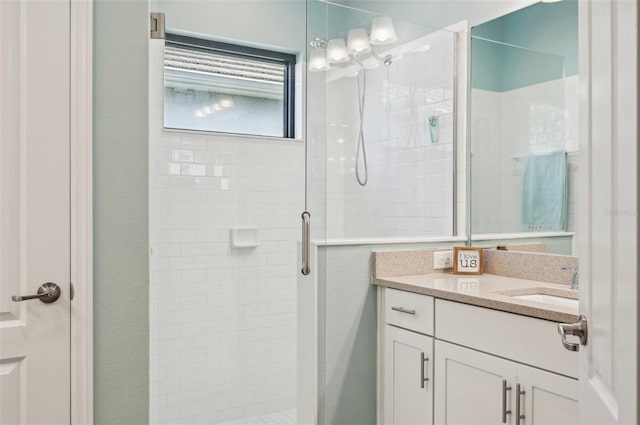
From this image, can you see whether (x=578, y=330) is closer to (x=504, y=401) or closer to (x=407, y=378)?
(x=504, y=401)

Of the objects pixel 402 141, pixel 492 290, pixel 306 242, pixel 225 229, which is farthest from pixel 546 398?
pixel 225 229

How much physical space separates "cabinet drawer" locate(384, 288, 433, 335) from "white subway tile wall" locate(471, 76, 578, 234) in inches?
26.2

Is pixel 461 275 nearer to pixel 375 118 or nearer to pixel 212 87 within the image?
pixel 375 118

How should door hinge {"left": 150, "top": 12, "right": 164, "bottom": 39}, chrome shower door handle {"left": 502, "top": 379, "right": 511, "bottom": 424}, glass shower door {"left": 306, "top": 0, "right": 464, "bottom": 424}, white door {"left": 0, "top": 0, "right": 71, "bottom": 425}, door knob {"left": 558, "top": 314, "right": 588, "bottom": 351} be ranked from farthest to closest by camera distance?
glass shower door {"left": 306, "top": 0, "right": 464, "bottom": 424}
door hinge {"left": 150, "top": 12, "right": 164, "bottom": 39}
chrome shower door handle {"left": 502, "top": 379, "right": 511, "bottom": 424}
white door {"left": 0, "top": 0, "right": 71, "bottom": 425}
door knob {"left": 558, "top": 314, "right": 588, "bottom": 351}

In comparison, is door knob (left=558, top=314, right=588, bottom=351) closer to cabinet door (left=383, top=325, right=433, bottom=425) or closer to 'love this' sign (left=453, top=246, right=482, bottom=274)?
cabinet door (left=383, top=325, right=433, bottom=425)

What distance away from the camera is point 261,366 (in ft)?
9.35

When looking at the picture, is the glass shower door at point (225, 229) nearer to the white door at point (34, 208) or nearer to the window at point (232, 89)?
the window at point (232, 89)

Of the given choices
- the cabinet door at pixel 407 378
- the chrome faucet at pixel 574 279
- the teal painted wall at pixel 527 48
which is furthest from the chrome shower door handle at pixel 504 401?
the teal painted wall at pixel 527 48

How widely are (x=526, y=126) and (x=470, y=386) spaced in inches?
49.0

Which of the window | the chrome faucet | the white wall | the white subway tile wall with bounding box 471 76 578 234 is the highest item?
the white wall

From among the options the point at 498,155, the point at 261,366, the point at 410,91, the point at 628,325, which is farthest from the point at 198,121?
the point at 628,325

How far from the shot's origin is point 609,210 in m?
0.92

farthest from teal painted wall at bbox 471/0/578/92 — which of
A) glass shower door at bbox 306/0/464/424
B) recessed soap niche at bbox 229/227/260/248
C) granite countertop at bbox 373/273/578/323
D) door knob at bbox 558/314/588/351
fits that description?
door knob at bbox 558/314/588/351

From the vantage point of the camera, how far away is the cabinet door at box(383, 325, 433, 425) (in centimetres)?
223
